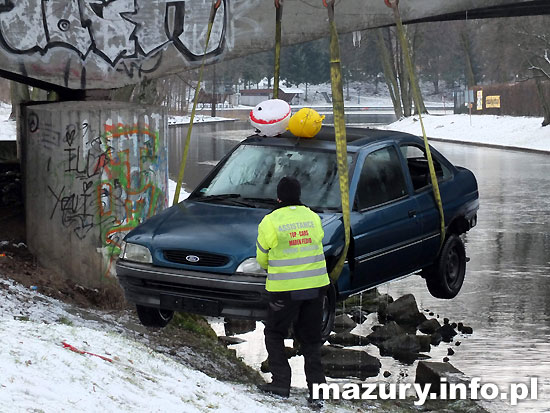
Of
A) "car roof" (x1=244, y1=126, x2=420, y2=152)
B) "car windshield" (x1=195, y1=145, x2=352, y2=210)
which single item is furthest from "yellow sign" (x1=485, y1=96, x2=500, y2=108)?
"car windshield" (x1=195, y1=145, x2=352, y2=210)

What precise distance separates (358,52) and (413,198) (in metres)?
120

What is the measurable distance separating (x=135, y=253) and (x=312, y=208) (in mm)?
1517

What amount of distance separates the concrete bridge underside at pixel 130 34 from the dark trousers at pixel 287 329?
5865 millimetres

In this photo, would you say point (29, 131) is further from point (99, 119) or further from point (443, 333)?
point (443, 333)

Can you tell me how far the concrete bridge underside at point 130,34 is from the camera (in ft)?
40.0

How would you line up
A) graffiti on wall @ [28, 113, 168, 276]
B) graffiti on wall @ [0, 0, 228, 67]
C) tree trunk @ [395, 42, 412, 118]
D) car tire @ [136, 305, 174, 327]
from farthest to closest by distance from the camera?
tree trunk @ [395, 42, 412, 118]
graffiti on wall @ [0, 0, 228, 67]
graffiti on wall @ [28, 113, 168, 276]
car tire @ [136, 305, 174, 327]

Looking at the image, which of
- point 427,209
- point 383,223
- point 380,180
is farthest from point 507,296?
point 383,223

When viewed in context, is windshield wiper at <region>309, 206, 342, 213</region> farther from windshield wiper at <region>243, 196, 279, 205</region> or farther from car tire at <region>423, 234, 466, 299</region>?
car tire at <region>423, 234, 466, 299</region>

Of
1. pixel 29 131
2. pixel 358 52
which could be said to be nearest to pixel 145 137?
pixel 29 131

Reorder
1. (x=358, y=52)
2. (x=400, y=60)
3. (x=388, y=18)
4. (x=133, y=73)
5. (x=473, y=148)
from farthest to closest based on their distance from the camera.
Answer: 1. (x=358, y=52)
2. (x=400, y=60)
3. (x=473, y=148)
4. (x=388, y=18)
5. (x=133, y=73)

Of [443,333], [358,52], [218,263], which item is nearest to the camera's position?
[218,263]

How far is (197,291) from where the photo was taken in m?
8.26

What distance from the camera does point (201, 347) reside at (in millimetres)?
10094

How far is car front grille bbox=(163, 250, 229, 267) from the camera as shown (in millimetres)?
8211
